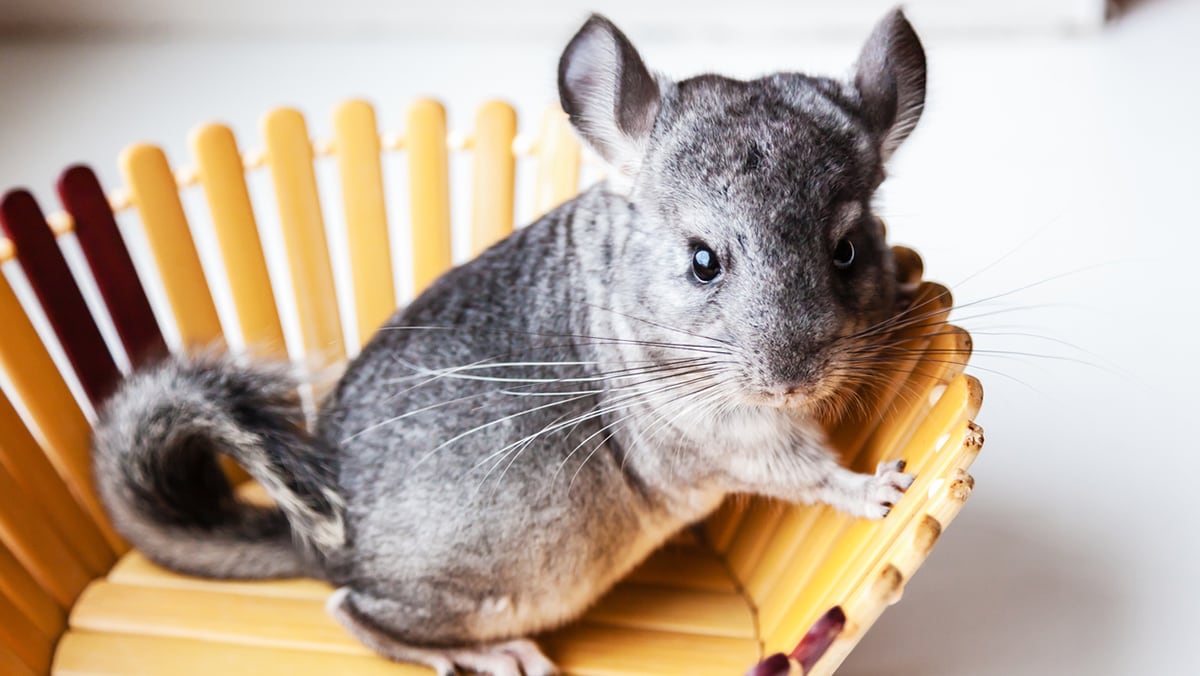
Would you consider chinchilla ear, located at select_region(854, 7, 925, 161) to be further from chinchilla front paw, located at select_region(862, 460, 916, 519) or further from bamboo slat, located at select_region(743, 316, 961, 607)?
chinchilla front paw, located at select_region(862, 460, 916, 519)

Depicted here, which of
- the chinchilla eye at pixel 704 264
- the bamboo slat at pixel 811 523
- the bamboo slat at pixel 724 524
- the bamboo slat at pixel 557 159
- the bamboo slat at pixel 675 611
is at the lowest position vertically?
the bamboo slat at pixel 675 611

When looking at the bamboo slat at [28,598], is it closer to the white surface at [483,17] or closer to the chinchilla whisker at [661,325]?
the chinchilla whisker at [661,325]

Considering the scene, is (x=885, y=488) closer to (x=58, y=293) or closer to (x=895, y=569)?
(x=895, y=569)

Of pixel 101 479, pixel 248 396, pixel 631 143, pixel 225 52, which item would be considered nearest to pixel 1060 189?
pixel 631 143

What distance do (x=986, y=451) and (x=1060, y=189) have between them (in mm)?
893

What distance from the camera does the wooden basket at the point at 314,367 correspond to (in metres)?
1.44

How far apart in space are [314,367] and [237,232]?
425 mm

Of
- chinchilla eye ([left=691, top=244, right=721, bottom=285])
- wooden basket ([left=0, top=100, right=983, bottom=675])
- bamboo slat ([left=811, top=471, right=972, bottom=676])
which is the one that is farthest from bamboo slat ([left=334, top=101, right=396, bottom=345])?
bamboo slat ([left=811, top=471, right=972, bottom=676])

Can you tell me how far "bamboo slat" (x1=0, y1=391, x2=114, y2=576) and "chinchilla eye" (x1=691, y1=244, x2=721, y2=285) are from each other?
40.7 inches

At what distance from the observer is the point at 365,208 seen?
2.09 meters

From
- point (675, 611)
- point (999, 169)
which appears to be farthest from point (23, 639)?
point (999, 169)

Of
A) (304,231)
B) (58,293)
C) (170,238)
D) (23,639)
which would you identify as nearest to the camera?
(23,639)

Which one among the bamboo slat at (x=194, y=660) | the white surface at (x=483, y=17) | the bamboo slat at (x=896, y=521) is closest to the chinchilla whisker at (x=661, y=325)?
the bamboo slat at (x=896, y=521)

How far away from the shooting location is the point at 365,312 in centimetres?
212
